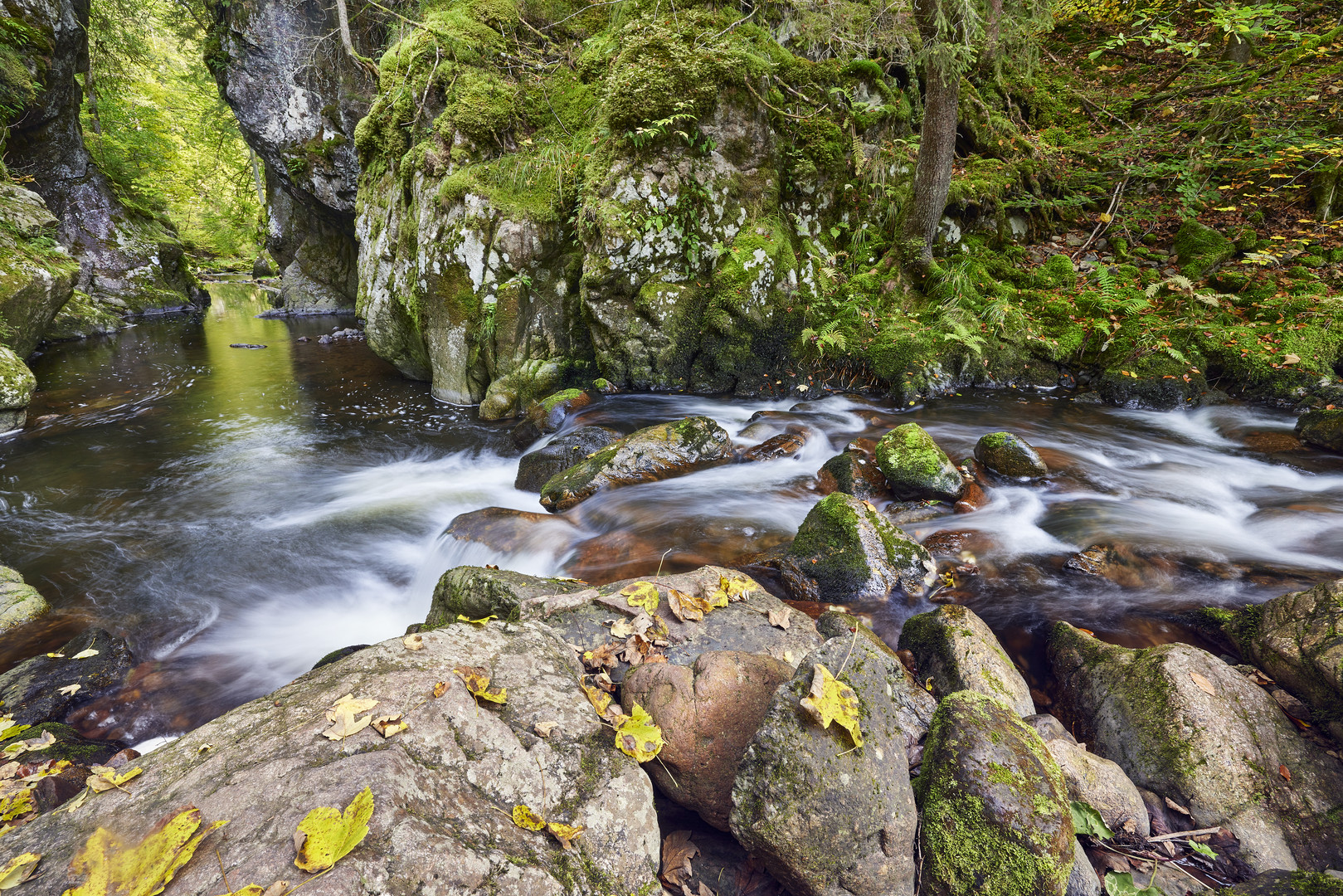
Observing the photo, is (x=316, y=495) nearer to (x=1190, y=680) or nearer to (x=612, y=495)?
(x=612, y=495)

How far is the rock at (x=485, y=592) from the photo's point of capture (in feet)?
10.8

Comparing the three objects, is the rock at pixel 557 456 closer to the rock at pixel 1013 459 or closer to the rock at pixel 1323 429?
the rock at pixel 1013 459

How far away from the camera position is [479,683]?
2.28 metres

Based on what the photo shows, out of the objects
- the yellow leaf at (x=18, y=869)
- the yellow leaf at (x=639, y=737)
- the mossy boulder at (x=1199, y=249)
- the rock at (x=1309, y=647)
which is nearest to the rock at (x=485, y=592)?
the yellow leaf at (x=639, y=737)

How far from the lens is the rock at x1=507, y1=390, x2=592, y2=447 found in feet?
27.0

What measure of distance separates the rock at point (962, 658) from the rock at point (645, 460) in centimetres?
337

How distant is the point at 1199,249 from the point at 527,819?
1281 cm

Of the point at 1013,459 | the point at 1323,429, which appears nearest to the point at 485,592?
the point at 1013,459

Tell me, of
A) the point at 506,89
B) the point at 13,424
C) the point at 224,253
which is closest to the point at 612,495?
the point at 506,89

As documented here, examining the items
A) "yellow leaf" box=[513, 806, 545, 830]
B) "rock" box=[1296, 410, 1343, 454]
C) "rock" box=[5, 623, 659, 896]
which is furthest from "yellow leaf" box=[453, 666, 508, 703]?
"rock" box=[1296, 410, 1343, 454]

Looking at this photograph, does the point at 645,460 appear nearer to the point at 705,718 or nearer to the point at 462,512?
the point at 462,512

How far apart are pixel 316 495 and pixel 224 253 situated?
150 feet

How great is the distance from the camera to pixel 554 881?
175cm

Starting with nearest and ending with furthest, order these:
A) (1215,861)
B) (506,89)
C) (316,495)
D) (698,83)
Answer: (1215,861) < (316,495) < (698,83) < (506,89)
